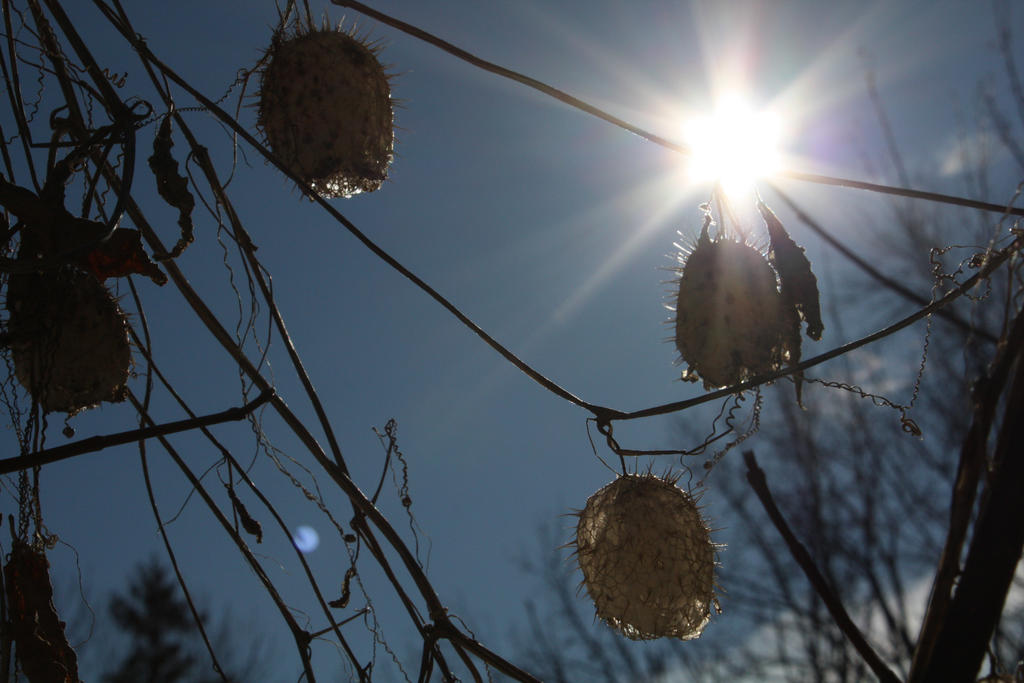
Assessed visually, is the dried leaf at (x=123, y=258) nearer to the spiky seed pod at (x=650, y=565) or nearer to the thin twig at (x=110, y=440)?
the thin twig at (x=110, y=440)

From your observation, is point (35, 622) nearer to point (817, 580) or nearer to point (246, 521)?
point (246, 521)

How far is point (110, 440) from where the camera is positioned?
108cm

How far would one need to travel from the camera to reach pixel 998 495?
0.60m

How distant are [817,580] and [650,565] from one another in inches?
15.7

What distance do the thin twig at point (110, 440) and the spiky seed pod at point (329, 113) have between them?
0.33m

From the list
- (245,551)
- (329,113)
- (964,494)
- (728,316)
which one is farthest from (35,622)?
(964,494)

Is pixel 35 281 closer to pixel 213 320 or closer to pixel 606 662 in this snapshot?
pixel 213 320

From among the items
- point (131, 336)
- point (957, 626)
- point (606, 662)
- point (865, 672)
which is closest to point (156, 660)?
point (606, 662)

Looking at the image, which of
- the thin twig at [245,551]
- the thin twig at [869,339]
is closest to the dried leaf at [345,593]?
the thin twig at [245,551]

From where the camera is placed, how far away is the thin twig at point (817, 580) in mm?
839

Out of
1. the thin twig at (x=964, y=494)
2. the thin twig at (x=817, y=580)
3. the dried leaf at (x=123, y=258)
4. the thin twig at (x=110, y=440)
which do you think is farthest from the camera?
the dried leaf at (x=123, y=258)

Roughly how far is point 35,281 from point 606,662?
11.5 metres

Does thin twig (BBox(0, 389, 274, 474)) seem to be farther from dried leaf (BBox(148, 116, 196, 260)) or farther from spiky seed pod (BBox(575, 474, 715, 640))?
spiky seed pod (BBox(575, 474, 715, 640))

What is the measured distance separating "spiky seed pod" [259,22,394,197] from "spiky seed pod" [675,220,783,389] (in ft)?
1.60
